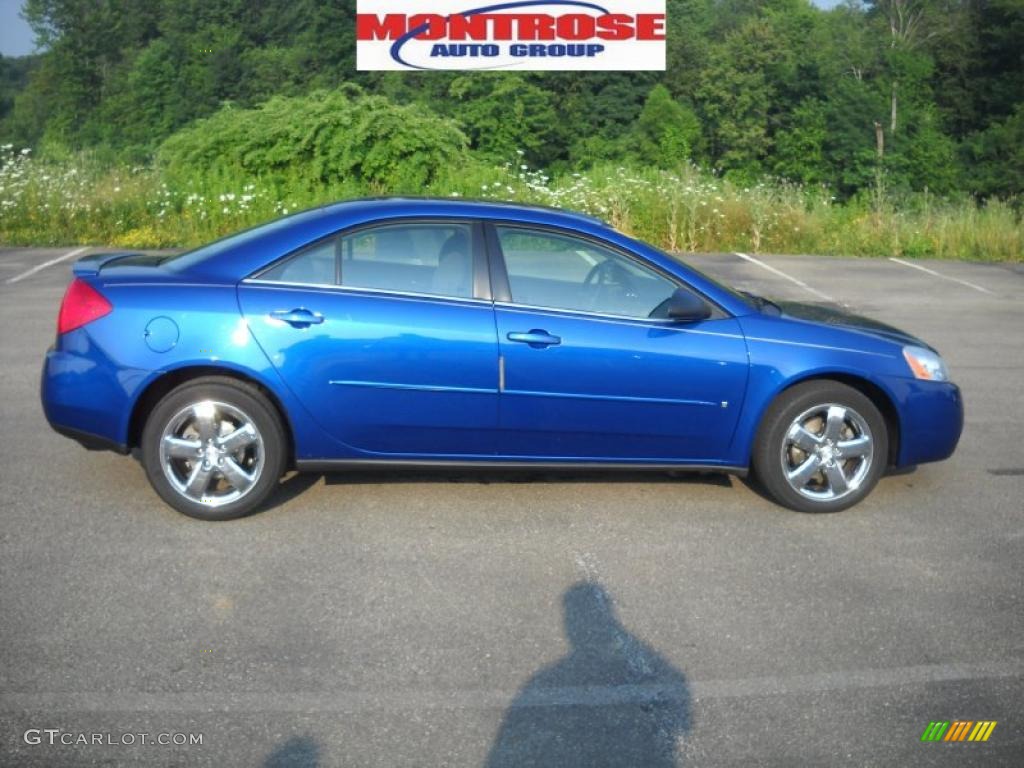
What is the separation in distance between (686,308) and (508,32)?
21.8 metres

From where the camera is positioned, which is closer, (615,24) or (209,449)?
(209,449)

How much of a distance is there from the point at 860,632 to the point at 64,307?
398 cm

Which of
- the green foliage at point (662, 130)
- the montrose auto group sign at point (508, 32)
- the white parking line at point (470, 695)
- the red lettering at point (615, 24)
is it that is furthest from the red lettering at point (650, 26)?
the white parking line at point (470, 695)

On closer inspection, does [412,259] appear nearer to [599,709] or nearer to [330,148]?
[599,709]

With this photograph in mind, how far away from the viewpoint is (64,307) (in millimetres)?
6242

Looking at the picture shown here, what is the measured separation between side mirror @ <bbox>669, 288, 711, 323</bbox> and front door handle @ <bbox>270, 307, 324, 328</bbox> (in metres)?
1.72

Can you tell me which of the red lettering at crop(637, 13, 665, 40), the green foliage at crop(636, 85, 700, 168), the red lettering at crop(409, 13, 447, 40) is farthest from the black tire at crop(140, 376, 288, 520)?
the green foliage at crop(636, 85, 700, 168)

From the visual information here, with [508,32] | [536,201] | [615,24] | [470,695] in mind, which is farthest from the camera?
[508,32]

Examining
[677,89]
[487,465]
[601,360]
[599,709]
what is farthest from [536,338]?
Result: [677,89]

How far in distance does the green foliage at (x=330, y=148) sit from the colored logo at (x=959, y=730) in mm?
17230

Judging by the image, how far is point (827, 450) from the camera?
657 centimetres

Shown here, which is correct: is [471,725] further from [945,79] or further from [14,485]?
[945,79]

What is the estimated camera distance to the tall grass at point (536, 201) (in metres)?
18.7

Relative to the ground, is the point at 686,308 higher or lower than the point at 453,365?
higher
